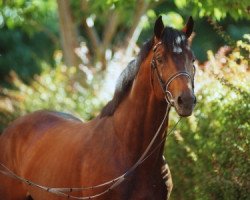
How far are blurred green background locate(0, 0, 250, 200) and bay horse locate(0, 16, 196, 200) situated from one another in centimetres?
123

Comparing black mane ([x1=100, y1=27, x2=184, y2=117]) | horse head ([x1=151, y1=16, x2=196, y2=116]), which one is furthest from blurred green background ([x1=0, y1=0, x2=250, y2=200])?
horse head ([x1=151, y1=16, x2=196, y2=116])

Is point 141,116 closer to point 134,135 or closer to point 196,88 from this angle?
point 134,135

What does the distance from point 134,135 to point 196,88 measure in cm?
279

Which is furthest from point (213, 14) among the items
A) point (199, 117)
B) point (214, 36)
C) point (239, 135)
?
point (214, 36)

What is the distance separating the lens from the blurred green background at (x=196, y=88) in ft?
23.1

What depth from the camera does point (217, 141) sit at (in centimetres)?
742

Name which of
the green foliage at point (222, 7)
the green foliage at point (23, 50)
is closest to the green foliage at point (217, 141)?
the green foliage at point (222, 7)

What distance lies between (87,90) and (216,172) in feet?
20.8

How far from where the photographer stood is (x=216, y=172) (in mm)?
7066

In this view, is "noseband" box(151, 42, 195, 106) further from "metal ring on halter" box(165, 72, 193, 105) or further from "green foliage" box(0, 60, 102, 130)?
"green foliage" box(0, 60, 102, 130)

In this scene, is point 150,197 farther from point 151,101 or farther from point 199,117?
point 199,117

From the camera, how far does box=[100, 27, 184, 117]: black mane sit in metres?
5.53

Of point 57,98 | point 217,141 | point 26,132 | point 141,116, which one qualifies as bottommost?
point 141,116

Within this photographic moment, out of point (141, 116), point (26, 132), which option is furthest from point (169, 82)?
point (26, 132)
